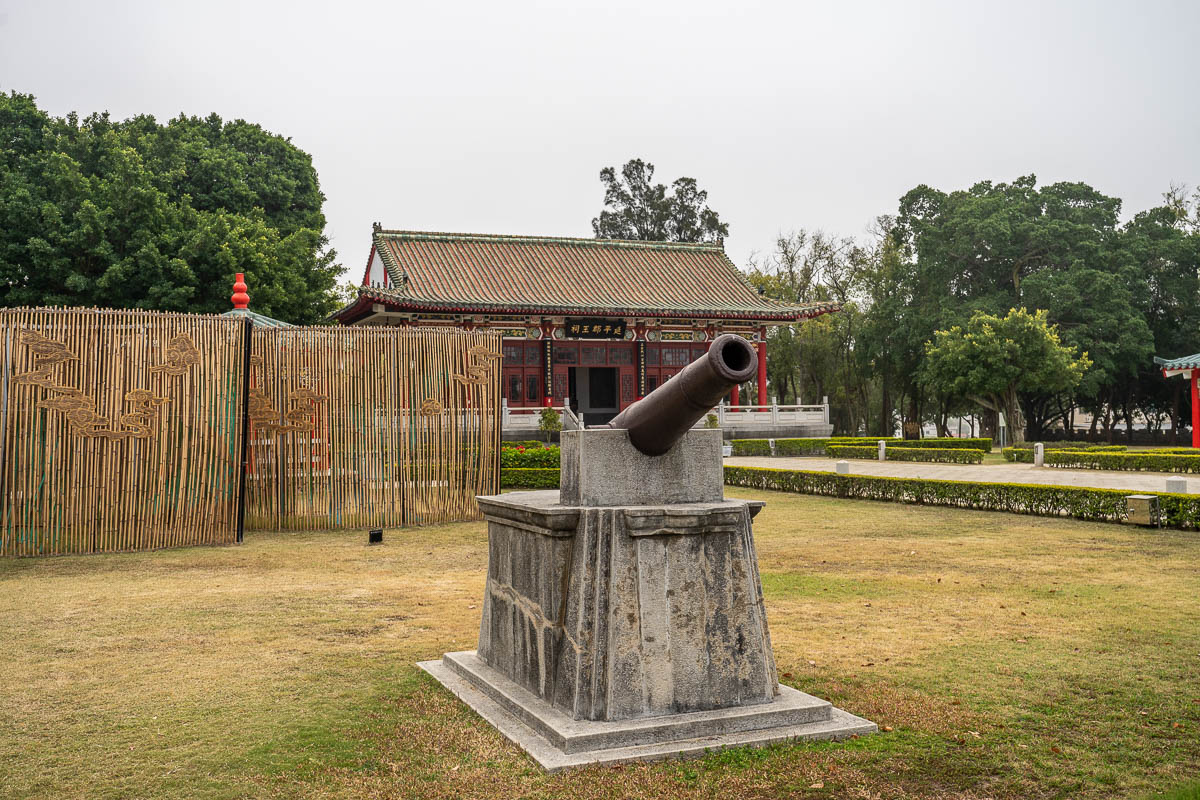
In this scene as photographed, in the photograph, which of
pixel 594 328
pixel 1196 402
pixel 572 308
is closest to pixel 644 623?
pixel 572 308

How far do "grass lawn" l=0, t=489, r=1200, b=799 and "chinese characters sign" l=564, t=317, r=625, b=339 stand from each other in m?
20.8

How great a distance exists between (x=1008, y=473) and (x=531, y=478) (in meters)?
9.68

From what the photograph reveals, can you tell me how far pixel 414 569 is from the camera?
899 cm

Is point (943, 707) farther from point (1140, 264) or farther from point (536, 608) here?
point (1140, 264)

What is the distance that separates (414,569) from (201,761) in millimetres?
5007

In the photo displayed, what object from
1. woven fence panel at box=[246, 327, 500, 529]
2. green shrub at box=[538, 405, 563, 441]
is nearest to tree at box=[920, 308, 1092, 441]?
green shrub at box=[538, 405, 563, 441]

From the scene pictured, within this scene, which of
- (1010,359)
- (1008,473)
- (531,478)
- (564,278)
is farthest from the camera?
(564,278)

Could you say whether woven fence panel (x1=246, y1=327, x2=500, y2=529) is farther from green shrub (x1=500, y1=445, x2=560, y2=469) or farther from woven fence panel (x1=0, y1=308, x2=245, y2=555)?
green shrub (x1=500, y1=445, x2=560, y2=469)

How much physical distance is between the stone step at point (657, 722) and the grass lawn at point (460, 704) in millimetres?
168

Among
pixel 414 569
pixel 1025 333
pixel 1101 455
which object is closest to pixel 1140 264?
pixel 1025 333

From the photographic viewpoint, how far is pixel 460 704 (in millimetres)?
4715

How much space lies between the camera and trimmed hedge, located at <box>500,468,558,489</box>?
16.5m

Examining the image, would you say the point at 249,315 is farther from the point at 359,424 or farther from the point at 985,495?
the point at 985,495

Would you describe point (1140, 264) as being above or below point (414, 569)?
above
